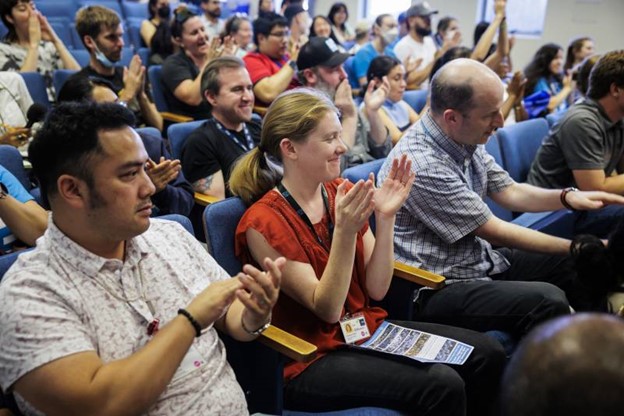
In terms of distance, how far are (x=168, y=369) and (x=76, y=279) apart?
0.84ft

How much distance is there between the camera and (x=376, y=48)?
5281 millimetres

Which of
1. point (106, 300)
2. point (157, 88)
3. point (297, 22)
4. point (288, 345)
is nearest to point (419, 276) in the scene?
point (288, 345)

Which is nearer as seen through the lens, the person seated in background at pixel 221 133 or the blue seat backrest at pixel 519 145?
the person seated in background at pixel 221 133

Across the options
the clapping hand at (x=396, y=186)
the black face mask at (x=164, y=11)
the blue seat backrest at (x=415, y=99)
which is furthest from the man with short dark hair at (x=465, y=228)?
the black face mask at (x=164, y=11)

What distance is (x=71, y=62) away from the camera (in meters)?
3.81

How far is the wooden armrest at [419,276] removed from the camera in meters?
1.71

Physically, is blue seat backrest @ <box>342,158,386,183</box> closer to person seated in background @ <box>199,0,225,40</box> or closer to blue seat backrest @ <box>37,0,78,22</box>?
person seated in background @ <box>199,0,225,40</box>

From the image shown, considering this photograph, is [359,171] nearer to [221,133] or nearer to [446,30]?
[221,133]

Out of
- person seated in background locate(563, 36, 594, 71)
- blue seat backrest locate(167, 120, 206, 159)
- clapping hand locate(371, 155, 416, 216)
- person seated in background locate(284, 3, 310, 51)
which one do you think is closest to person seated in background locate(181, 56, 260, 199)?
blue seat backrest locate(167, 120, 206, 159)

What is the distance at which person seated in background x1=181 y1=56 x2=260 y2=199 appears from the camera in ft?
7.73

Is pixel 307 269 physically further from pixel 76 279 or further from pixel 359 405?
pixel 76 279

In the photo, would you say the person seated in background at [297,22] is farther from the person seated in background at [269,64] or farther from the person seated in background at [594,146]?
the person seated in background at [594,146]

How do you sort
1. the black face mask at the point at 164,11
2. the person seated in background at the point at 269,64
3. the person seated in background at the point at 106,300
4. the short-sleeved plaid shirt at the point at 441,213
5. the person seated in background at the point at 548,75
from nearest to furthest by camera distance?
the person seated in background at the point at 106,300 → the short-sleeved plaid shirt at the point at 441,213 → the person seated in background at the point at 269,64 → the person seated in background at the point at 548,75 → the black face mask at the point at 164,11

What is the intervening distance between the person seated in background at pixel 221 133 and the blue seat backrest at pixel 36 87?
1184mm
